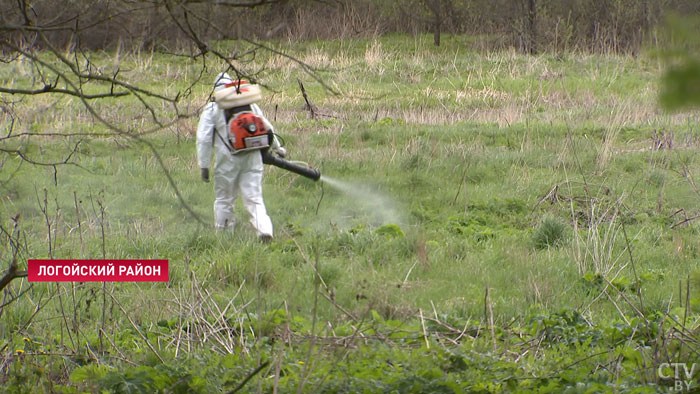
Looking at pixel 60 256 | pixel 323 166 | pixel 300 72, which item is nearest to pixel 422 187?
pixel 323 166

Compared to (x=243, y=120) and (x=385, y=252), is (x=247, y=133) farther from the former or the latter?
(x=385, y=252)

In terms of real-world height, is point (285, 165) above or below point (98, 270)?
above

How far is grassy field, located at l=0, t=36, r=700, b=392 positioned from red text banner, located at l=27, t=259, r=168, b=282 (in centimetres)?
13

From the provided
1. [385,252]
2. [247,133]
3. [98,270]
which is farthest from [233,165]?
[98,270]

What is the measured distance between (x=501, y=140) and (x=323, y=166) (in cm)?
297

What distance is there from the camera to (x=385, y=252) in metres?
6.73

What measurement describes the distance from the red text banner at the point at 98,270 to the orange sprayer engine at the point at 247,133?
1.31m

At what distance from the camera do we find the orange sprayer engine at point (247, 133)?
23.0 feet

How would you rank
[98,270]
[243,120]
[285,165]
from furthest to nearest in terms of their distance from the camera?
[285,165], [243,120], [98,270]

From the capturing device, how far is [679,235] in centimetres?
695

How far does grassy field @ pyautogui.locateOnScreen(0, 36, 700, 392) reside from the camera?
3711 mm

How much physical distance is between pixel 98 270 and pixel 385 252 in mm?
2320

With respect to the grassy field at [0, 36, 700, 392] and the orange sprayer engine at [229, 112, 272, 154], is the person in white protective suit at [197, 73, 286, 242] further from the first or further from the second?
the grassy field at [0, 36, 700, 392]

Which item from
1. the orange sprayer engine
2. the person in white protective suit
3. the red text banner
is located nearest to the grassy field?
the red text banner
